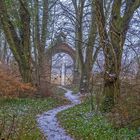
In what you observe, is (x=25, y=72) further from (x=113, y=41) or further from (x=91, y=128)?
(x=91, y=128)

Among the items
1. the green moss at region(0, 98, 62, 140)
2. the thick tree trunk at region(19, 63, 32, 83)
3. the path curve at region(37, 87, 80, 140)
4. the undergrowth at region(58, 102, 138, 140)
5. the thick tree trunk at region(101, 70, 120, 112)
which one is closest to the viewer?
the undergrowth at region(58, 102, 138, 140)

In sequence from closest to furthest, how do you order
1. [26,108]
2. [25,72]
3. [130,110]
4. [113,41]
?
[130,110] < [113,41] < [26,108] < [25,72]

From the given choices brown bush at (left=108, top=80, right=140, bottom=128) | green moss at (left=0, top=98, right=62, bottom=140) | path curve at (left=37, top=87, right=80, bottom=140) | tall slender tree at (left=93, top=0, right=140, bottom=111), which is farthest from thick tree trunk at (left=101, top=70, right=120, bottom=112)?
green moss at (left=0, top=98, right=62, bottom=140)

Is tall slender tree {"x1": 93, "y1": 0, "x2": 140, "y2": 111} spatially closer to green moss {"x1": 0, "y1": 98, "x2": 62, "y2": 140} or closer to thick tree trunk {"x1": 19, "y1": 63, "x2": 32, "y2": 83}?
green moss {"x1": 0, "y1": 98, "x2": 62, "y2": 140}

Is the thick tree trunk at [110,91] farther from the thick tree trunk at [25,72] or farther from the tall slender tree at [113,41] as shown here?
the thick tree trunk at [25,72]

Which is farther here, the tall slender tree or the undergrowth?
the tall slender tree

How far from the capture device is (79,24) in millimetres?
30953

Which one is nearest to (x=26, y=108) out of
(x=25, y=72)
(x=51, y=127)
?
(x=51, y=127)

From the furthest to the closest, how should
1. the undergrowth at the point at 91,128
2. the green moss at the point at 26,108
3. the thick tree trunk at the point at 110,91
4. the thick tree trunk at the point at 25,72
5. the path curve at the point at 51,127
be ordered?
the thick tree trunk at the point at 25,72 → the thick tree trunk at the point at 110,91 → the green moss at the point at 26,108 → the path curve at the point at 51,127 → the undergrowth at the point at 91,128

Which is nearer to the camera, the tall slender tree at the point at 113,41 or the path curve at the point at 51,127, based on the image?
the path curve at the point at 51,127

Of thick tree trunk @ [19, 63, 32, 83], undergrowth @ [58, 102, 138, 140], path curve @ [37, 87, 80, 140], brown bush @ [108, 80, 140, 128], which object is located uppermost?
thick tree trunk @ [19, 63, 32, 83]

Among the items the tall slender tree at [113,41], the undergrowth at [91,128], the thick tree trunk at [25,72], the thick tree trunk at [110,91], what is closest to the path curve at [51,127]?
the undergrowth at [91,128]

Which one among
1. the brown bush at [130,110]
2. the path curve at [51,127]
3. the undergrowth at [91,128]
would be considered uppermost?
the brown bush at [130,110]

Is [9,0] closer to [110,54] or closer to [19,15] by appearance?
[19,15]
